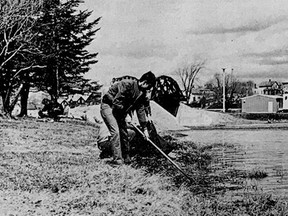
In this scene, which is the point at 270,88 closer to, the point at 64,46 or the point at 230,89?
the point at 230,89

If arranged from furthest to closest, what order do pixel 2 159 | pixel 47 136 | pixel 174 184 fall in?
1. pixel 47 136
2. pixel 2 159
3. pixel 174 184

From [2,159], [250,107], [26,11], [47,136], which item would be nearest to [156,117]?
[26,11]

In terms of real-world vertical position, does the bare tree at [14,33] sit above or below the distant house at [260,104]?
above

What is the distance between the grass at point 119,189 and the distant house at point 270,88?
103231mm

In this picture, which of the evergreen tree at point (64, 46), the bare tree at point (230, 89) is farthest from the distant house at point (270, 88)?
the evergreen tree at point (64, 46)

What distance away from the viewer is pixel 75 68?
133ft

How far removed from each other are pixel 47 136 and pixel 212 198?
35.1ft

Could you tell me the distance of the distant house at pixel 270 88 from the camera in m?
110

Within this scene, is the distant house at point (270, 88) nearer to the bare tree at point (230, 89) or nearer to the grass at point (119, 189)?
the bare tree at point (230, 89)

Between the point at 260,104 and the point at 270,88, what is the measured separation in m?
35.7

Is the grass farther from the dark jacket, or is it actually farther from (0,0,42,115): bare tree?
(0,0,42,115): bare tree

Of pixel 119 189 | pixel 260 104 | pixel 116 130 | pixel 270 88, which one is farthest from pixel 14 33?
pixel 270 88

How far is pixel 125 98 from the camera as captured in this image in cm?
898

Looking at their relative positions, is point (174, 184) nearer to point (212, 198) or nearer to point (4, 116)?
point (212, 198)
